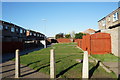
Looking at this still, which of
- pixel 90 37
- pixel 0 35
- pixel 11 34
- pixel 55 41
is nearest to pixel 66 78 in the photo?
pixel 90 37

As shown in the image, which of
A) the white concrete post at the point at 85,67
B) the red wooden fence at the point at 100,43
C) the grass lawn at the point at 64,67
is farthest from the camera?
the red wooden fence at the point at 100,43

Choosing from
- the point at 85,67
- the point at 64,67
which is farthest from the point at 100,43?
the point at 85,67

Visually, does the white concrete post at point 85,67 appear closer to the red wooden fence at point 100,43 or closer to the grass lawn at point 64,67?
the grass lawn at point 64,67

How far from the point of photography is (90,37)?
476 inches

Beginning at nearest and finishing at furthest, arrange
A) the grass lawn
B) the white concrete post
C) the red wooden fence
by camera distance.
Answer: the white concrete post → the grass lawn → the red wooden fence

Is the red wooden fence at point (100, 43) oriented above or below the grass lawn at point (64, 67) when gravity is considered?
above

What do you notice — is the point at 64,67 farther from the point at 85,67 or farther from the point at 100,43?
the point at 100,43

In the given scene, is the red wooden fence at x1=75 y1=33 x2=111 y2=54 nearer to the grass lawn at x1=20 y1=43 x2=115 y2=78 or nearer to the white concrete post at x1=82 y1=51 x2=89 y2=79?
the grass lawn at x1=20 y1=43 x2=115 y2=78

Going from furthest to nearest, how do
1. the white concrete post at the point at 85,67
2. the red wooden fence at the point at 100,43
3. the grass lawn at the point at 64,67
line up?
the red wooden fence at the point at 100,43
the grass lawn at the point at 64,67
the white concrete post at the point at 85,67

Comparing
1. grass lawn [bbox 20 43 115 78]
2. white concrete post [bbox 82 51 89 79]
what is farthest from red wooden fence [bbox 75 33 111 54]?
white concrete post [bbox 82 51 89 79]

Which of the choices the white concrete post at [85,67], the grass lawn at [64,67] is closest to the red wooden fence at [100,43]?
the grass lawn at [64,67]

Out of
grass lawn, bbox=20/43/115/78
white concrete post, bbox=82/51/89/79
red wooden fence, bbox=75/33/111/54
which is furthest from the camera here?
red wooden fence, bbox=75/33/111/54

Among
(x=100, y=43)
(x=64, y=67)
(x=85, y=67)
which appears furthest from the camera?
(x=100, y=43)

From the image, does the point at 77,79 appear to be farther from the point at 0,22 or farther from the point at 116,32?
the point at 0,22
